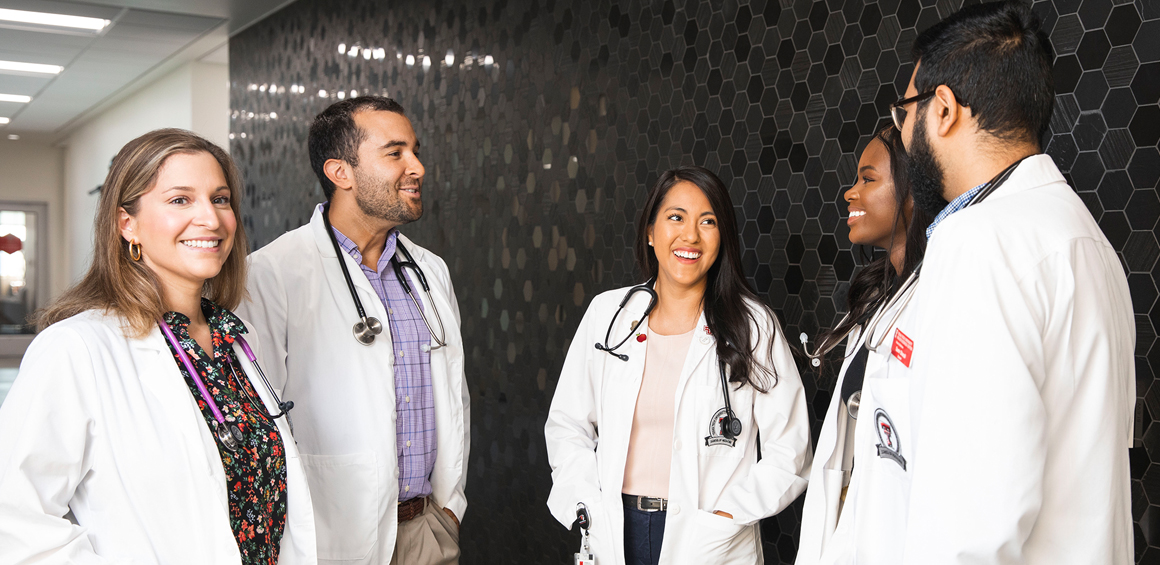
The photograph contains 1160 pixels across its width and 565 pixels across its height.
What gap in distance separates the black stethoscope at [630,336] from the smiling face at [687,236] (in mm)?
93

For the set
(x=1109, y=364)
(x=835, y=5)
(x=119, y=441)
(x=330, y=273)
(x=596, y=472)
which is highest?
(x=835, y=5)

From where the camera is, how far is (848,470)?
1.83 meters

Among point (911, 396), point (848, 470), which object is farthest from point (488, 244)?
point (911, 396)

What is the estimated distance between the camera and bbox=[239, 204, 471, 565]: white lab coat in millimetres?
2182

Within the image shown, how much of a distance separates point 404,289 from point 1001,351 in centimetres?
174

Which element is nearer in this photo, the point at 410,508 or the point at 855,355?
the point at 855,355

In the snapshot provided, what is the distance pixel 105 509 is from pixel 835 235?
6.98 feet

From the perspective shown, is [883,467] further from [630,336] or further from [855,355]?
[630,336]

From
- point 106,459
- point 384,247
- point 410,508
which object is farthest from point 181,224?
point 410,508

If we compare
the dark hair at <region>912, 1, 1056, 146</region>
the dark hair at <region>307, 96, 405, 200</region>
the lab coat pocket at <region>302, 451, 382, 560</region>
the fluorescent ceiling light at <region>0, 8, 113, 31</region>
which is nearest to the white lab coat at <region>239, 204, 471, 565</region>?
the lab coat pocket at <region>302, 451, 382, 560</region>

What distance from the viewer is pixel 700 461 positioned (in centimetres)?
214

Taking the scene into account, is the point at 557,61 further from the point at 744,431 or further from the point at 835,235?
the point at 744,431

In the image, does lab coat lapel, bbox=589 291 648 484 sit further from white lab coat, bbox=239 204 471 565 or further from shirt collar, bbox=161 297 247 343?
shirt collar, bbox=161 297 247 343

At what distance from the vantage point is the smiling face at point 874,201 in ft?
6.82
